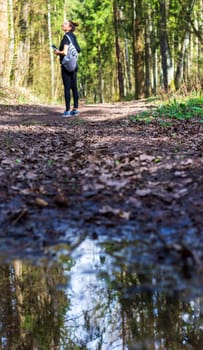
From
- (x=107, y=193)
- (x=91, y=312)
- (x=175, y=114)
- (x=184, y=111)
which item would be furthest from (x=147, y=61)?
(x=91, y=312)

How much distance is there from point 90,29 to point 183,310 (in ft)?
126

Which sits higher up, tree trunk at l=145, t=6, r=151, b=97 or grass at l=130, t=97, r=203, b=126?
tree trunk at l=145, t=6, r=151, b=97

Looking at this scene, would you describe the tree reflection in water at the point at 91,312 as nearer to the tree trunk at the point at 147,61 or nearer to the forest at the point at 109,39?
the forest at the point at 109,39

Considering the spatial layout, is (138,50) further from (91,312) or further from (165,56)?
(91,312)

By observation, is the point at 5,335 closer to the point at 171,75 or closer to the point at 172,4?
the point at 171,75

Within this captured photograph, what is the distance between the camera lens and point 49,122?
902 cm

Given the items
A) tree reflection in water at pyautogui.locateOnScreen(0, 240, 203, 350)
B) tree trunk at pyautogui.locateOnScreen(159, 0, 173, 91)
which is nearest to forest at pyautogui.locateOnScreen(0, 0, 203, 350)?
tree reflection in water at pyautogui.locateOnScreen(0, 240, 203, 350)

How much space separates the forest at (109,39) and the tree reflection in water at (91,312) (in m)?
10.2

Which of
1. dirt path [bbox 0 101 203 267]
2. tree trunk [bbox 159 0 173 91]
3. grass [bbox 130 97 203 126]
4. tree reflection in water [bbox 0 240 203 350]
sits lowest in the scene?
tree reflection in water [bbox 0 240 203 350]

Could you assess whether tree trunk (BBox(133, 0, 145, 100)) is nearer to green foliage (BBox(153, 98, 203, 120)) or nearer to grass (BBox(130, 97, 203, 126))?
green foliage (BBox(153, 98, 203, 120))

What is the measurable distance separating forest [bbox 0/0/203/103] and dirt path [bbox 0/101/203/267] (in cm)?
706

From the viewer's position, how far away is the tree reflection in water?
1633 mm

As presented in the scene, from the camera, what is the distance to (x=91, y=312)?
5.92 feet

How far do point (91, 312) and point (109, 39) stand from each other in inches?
1500
